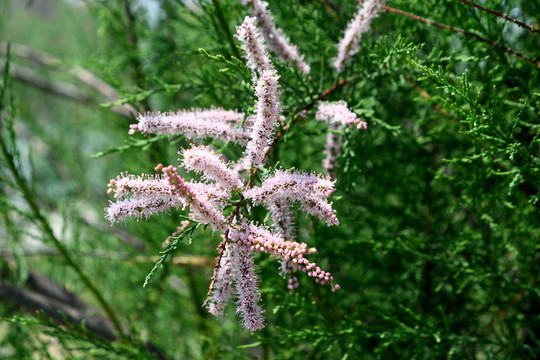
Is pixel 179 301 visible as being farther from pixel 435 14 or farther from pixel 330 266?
pixel 435 14

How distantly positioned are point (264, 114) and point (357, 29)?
513mm

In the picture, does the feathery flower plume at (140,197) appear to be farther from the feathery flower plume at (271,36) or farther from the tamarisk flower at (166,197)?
the feathery flower plume at (271,36)

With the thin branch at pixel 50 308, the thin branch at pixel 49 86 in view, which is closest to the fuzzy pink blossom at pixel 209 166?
the thin branch at pixel 50 308

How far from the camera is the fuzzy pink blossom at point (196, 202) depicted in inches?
35.1

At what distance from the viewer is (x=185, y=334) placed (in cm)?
280

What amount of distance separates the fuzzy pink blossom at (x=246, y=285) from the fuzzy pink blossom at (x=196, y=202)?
2.8 inches

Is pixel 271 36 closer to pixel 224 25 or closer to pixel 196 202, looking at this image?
pixel 224 25

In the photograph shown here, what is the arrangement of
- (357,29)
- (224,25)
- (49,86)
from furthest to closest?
1. (49,86)
2. (224,25)
3. (357,29)

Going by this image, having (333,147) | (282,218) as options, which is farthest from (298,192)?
(333,147)

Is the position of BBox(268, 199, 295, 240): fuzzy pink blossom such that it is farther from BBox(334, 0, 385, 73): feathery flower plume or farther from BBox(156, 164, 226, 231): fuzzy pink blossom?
BBox(334, 0, 385, 73): feathery flower plume

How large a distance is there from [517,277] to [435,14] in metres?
1.09

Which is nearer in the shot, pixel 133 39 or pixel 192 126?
pixel 192 126

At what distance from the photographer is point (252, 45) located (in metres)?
1.05

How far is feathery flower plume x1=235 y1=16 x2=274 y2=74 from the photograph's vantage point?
1033mm
